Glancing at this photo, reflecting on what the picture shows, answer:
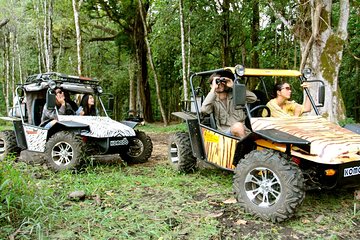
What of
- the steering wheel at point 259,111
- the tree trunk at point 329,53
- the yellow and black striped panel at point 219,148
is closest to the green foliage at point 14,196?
the yellow and black striped panel at point 219,148

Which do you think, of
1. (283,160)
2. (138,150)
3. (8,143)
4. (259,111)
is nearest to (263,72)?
(259,111)

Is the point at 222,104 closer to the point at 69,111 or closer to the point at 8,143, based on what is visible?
the point at 69,111

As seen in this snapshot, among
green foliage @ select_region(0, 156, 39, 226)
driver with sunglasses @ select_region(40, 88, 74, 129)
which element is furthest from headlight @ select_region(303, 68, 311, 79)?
driver with sunglasses @ select_region(40, 88, 74, 129)

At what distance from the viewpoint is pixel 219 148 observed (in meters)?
5.25

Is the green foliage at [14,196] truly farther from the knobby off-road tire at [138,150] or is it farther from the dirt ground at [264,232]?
the knobby off-road tire at [138,150]

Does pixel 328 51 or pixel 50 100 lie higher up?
pixel 328 51

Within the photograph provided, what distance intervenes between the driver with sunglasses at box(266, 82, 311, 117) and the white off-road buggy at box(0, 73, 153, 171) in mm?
2994

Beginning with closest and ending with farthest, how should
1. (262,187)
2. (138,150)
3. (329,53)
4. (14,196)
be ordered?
(14,196) → (262,187) → (138,150) → (329,53)

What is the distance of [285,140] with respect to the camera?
381 cm

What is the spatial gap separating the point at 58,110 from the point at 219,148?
388cm

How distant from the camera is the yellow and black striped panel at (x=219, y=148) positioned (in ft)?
16.6

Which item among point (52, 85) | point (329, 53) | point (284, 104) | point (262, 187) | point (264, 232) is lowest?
point (264, 232)

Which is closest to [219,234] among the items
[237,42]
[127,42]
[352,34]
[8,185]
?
[8,185]

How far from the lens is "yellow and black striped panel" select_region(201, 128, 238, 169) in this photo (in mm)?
5051
